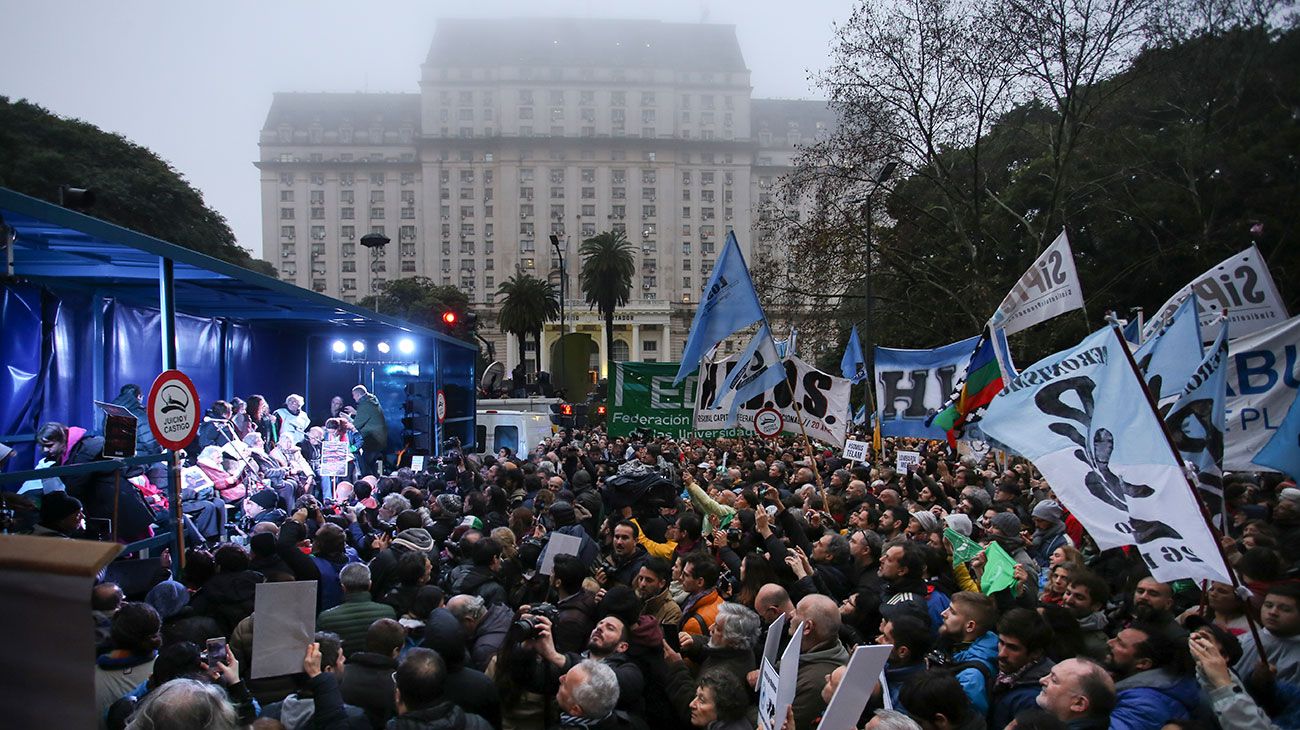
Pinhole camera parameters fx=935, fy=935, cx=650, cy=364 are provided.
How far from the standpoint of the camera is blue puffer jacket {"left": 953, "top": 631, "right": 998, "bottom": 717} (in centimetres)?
379

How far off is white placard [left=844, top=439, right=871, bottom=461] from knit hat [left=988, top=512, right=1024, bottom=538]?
3.77 metres

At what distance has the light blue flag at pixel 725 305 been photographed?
9516 mm

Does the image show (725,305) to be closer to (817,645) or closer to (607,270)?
(817,645)

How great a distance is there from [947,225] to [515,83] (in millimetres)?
91713

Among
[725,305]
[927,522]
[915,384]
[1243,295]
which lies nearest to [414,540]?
[927,522]

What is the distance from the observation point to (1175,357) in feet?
19.3

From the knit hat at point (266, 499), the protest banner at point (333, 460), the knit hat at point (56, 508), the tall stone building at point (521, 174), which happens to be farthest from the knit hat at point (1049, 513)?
the tall stone building at point (521, 174)

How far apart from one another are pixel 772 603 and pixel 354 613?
84.1 inches

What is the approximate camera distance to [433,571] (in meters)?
5.82

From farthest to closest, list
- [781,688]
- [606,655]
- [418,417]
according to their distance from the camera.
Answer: [418,417]
[606,655]
[781,688]

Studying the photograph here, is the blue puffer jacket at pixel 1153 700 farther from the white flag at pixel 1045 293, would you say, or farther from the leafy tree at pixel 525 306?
the leafy tree at pixel 525 306

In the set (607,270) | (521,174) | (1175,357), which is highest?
(521,174)

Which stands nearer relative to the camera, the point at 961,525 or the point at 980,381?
the point at 961,525

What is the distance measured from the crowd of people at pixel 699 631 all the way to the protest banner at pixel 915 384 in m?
4.22
